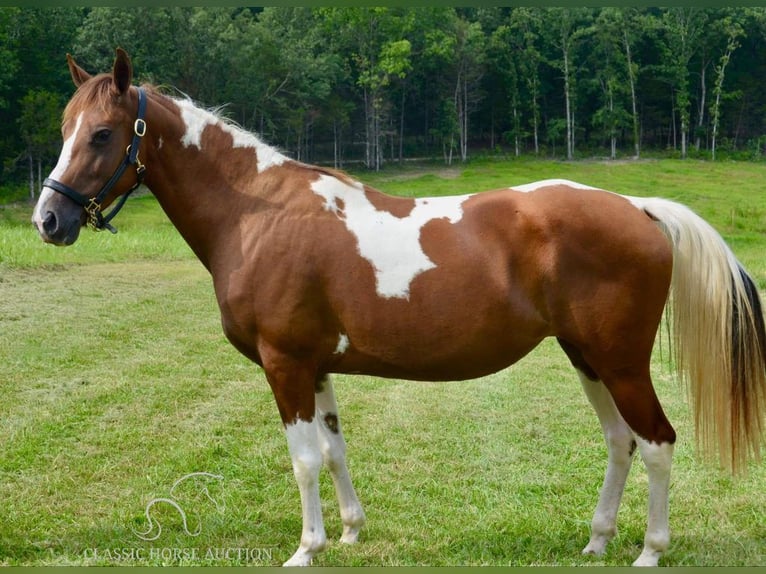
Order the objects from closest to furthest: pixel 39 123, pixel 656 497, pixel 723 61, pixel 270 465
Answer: pixel 656 497 → pixel 270 465 → pixel 39 123 → pixel 723 61

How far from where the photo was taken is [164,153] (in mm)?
3428

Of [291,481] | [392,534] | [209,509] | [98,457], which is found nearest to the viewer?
[392,534]

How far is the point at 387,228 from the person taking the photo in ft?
10.8

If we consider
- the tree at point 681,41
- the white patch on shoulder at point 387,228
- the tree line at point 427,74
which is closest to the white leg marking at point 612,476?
the white patch on shoulder at point 387,228

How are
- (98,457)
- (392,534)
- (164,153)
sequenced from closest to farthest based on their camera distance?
(164,153)
(392,534)
(98,457)

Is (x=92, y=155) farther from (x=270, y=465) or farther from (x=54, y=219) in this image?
(x=270, y=465)

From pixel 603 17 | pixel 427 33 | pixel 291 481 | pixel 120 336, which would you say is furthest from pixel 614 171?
pixel 291 481

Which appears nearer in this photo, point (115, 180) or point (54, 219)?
point (54, 219)

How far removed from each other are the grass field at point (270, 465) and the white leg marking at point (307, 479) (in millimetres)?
164

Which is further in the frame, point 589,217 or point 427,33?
point 427,33

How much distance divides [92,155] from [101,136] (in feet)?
0.30

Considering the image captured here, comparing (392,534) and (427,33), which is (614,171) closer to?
(427,33)

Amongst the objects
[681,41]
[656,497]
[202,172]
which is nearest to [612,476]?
[656,497]

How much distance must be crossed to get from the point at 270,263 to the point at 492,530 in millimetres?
1729
